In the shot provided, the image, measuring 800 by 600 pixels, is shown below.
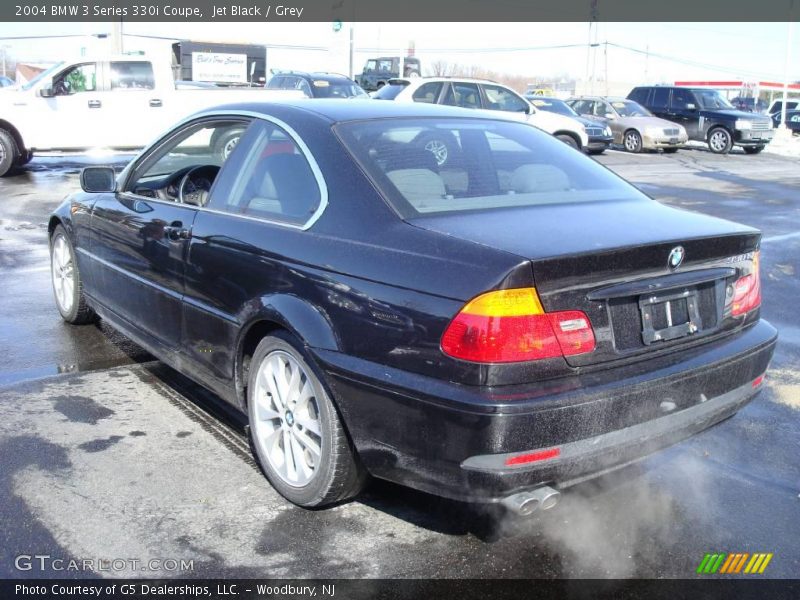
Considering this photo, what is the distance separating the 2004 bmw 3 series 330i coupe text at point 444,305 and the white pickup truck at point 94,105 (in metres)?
11.8

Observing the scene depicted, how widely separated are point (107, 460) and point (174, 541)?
0.86 m

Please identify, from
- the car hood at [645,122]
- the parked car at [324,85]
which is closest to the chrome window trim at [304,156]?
the parked car at [324,85]

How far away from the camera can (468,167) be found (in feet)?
11.9

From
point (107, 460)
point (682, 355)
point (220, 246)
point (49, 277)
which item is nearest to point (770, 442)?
point (682, 355)

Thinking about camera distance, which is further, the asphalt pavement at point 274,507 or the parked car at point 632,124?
the parked car at point 632,124

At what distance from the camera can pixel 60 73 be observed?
14.8 meters

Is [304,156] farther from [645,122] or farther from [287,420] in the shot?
Answer: [645,122]

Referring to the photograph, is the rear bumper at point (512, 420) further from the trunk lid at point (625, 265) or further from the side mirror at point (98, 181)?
the side mirror at point (98, 181)

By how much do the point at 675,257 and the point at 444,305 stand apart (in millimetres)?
914

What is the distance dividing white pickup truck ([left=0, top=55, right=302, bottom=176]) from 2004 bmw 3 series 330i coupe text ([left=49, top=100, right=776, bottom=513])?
11.8 metres

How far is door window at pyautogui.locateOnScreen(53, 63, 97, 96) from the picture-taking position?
586 inches

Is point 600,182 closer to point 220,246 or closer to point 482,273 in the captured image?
point 482,273

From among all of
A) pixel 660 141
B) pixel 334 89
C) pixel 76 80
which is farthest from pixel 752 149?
pixel 76 80

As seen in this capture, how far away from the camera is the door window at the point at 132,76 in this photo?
1537 centimetres
